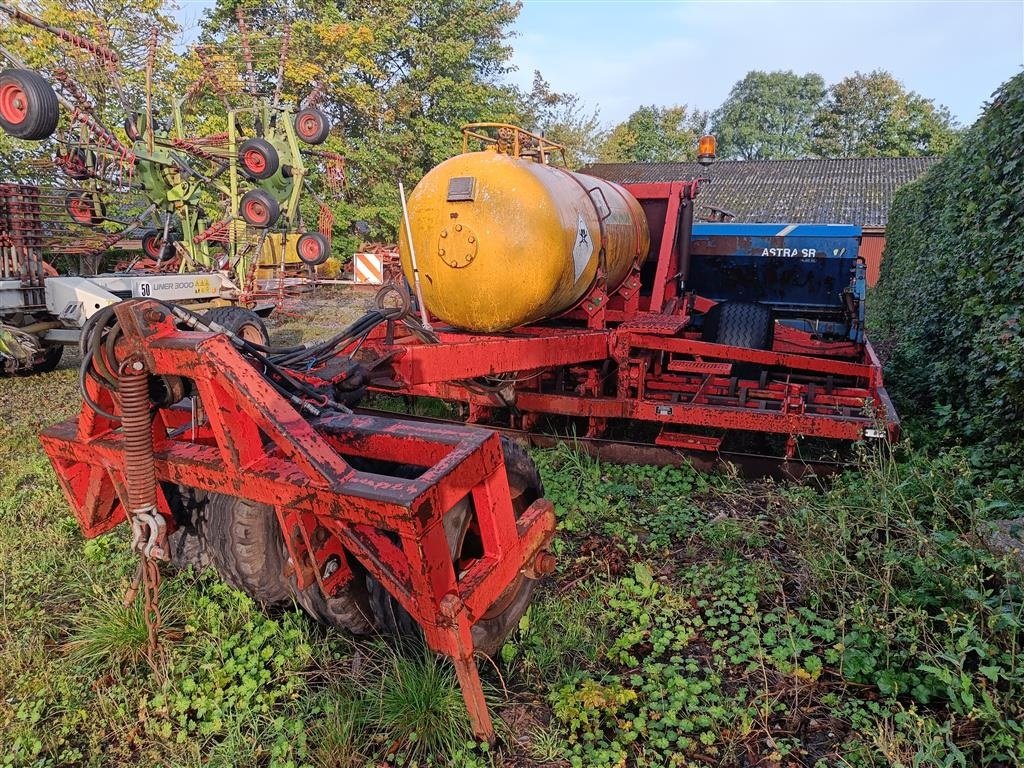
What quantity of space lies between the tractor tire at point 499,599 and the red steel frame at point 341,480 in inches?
4.9

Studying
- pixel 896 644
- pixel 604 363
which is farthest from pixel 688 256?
pixel 896 644

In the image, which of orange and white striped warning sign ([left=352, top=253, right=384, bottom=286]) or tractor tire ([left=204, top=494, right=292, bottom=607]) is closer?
tractor tire ([left=204, top=494, right=292, bottom=607])

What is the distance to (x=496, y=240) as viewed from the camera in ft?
12.3

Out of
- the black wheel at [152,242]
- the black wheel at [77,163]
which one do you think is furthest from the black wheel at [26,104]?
the black wheel at [152,242]

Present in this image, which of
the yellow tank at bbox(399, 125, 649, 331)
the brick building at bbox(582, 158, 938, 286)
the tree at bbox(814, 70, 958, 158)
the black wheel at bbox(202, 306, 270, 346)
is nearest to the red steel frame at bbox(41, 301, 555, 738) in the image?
the black wheel at bbox(202, 306, 270, 346)

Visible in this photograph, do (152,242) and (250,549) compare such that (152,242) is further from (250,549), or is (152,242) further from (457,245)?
(250,549)

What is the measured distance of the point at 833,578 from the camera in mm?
2947

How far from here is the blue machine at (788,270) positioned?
5574 mm

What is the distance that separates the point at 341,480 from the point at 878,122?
156 ft

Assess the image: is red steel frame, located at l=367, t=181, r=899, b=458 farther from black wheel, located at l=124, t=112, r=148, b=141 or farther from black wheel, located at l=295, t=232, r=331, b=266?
black wheel, located at l=124, t=112, r=148, b=141

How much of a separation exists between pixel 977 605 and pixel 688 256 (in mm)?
3853

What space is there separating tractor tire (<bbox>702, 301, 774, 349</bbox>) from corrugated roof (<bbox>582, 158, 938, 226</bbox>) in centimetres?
1563

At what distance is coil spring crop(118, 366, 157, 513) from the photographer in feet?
7.45

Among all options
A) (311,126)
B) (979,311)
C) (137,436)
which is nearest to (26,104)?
(311,126)
